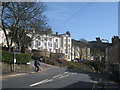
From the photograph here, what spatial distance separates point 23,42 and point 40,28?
802 cm

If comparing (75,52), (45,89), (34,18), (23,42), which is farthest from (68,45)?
(45,89)

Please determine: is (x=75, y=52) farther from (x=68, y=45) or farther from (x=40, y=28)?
(x=40, y=28)

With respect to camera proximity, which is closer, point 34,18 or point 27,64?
point 27,64

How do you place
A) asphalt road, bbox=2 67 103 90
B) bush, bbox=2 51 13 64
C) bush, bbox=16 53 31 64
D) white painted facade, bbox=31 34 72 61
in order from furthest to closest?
white painted facade, bbox=31 34 72 61 → bush, bbox=16 53 31 64 → bush, bbox=2 51 13 64 → asphalt road, bbox=2 67 103 90

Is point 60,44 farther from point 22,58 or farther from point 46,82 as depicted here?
point 46,82

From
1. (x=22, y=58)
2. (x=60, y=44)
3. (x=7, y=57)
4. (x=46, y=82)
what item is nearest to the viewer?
(x=46, y=82)

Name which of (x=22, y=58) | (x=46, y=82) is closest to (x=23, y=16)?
(x=22, y=58)

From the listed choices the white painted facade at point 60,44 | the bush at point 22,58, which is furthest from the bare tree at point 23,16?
the white painted facade at point 60,44

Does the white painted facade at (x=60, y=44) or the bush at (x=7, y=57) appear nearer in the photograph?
the bush at (x=7, y=57)

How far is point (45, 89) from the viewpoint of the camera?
13.1m

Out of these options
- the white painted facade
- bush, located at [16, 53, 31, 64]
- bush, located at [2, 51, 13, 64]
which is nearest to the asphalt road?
bush, located at [2, 51, 13, 64]

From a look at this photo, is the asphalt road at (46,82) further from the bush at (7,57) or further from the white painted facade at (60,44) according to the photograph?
the white painted facade at (60,44)

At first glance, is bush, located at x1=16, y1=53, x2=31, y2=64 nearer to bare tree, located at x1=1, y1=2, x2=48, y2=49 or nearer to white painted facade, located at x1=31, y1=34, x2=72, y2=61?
bare tree, located at x1=1, y1=2, x2=48, y2=49

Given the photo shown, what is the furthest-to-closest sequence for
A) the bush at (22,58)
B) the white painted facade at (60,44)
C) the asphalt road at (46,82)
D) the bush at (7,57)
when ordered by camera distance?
the white painted facade at (60,44)
the bush at (22,58)
the bush at (7,57)
the asphalt road at (46,82)
